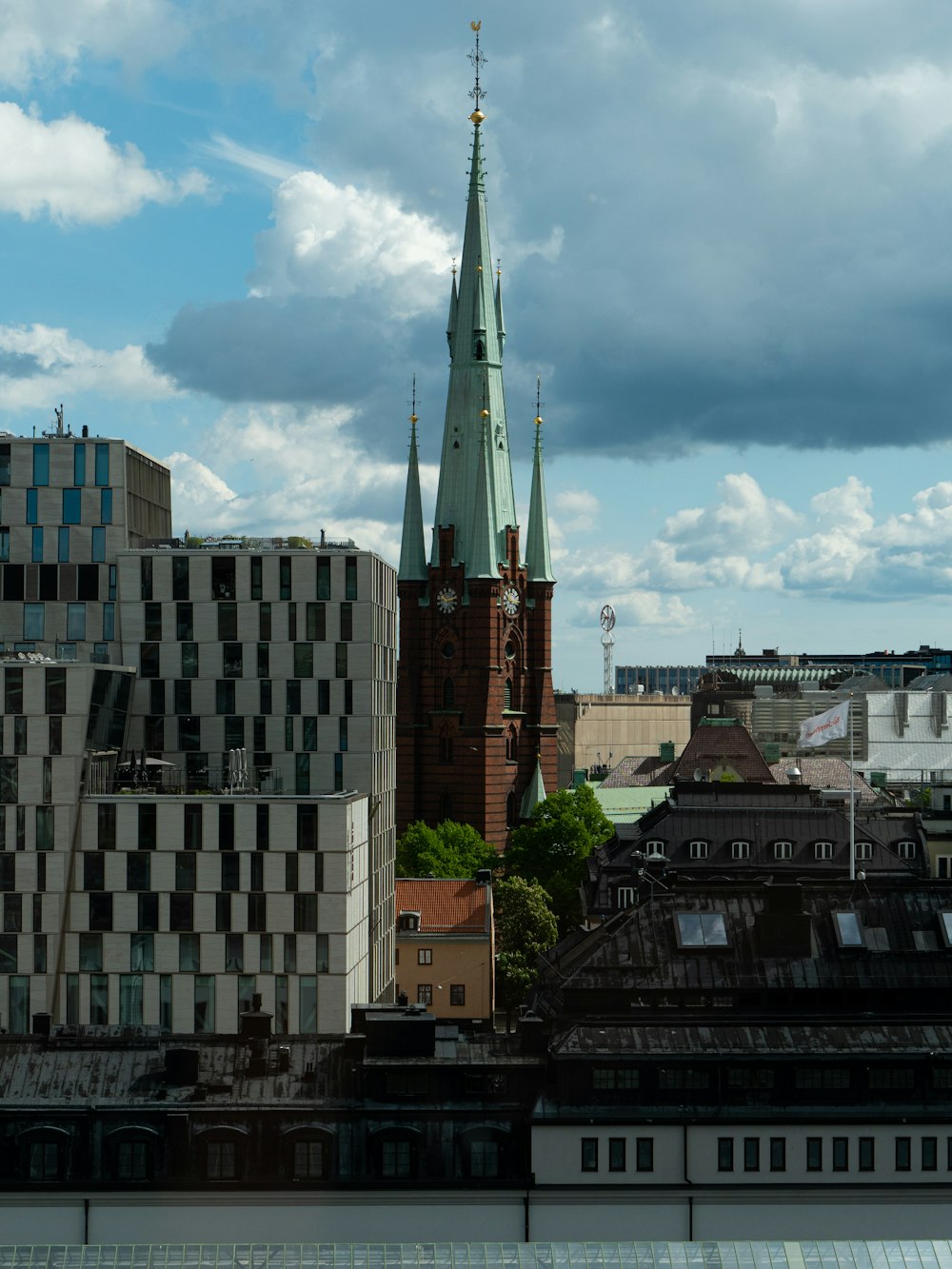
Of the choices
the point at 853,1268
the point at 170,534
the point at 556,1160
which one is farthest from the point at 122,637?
the point at 853,1268

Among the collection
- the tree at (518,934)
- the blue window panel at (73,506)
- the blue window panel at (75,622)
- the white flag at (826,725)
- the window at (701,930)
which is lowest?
the tree at (518,934)

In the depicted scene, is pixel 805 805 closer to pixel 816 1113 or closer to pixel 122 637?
pixel 122 637

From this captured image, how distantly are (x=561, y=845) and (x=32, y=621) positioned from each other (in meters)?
69.6

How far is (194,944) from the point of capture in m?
97.6

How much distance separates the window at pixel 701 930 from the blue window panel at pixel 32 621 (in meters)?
44.7

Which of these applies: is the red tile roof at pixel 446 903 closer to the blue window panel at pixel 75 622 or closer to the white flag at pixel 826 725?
the white flag at pixel 826 725

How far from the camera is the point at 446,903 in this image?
442 feet

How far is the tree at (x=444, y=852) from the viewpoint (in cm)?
17025

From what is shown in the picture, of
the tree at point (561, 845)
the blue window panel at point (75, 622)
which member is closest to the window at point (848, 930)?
the blue window panel at point (75, 622)

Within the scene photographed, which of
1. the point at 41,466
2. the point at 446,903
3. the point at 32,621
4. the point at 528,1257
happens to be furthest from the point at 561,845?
the point at 528,1257

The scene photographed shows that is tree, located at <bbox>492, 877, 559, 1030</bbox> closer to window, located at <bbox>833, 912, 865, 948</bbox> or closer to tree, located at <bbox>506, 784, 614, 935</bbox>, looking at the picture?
tree, located at <bbox>506, 784, 614, 935</bbox>

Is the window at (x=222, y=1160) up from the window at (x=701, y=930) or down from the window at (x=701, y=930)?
down

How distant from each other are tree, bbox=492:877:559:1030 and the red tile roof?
3.90 metres

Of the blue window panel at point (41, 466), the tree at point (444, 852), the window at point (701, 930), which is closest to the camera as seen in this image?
the window at point (701, 930)
